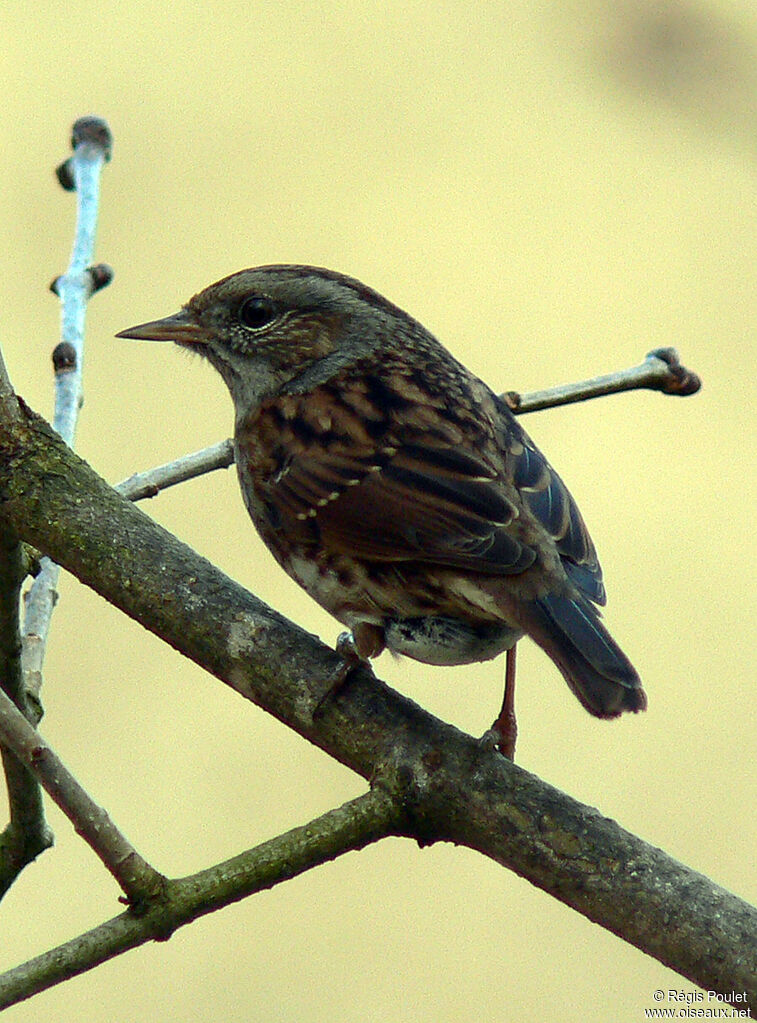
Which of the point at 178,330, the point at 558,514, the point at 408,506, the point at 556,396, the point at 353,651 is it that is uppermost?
the point at 178,330

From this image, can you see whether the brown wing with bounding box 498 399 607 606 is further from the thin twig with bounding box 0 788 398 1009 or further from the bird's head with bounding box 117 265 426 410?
the thin twig with bounding box 0 788 398 1009

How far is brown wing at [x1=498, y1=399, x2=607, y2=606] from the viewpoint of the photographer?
3059mm

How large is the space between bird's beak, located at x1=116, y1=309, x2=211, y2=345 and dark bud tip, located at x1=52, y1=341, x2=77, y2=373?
574 millimetres

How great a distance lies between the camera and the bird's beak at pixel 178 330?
3826mm

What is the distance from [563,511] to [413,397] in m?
0.55

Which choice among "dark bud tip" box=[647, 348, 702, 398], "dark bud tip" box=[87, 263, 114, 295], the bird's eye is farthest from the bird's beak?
"dark bud tip" box=[647, 348, 702, 398]

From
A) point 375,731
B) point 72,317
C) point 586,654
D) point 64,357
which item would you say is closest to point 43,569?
point 64,357

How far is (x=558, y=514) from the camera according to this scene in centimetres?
318

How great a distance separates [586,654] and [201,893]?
949 millimetres

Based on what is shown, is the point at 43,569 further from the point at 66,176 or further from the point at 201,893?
the point at 66,176

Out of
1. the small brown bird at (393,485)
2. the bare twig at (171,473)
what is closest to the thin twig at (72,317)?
the bare twig at (171,473)

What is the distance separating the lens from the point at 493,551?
286 centimetres

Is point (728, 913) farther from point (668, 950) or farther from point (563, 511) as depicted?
point (563, 511)

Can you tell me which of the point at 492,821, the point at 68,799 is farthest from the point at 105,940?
the point at 492,821
